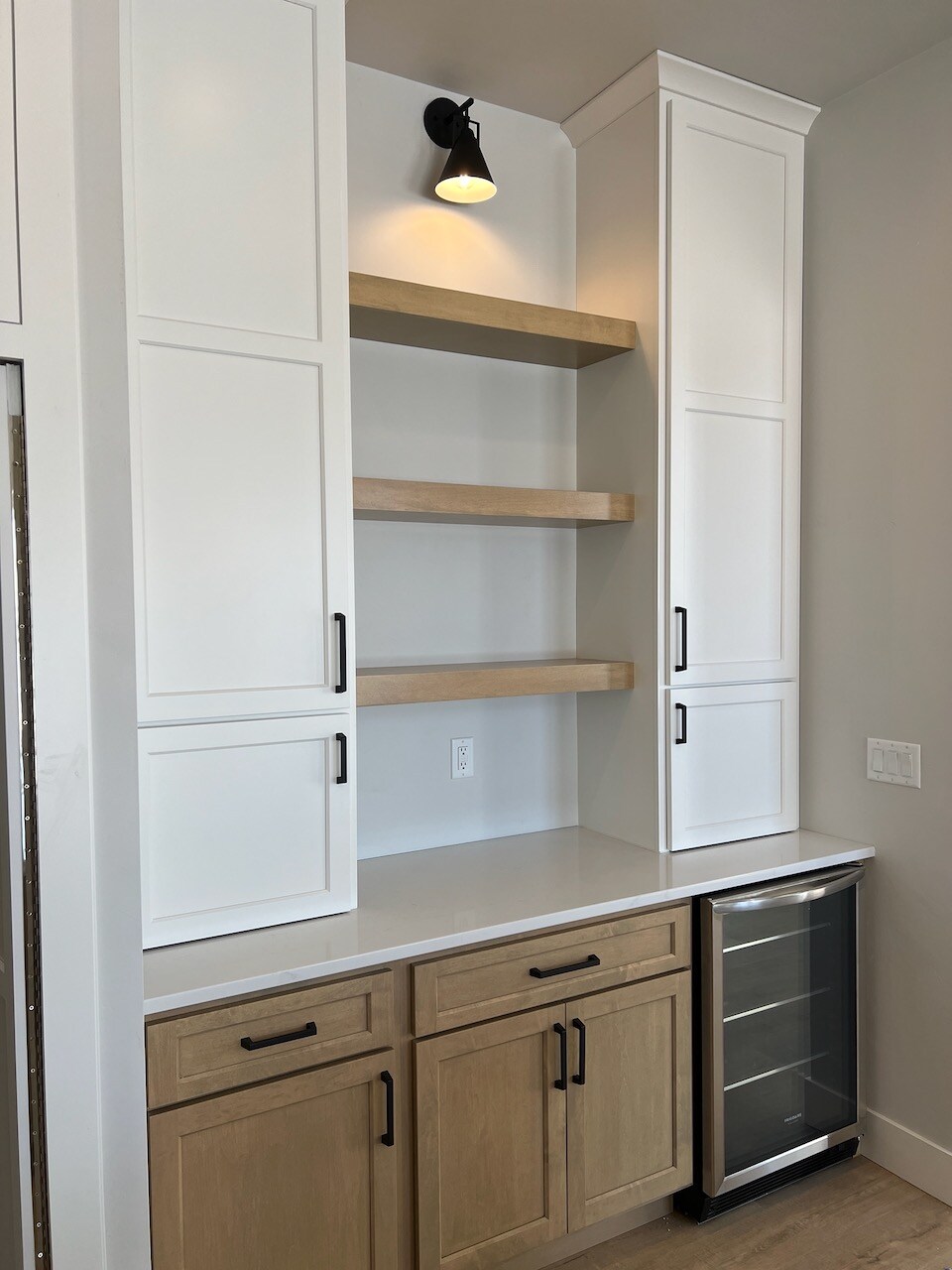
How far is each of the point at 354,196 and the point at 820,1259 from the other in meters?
2.91

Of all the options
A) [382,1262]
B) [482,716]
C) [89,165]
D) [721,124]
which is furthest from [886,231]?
[382,1262]

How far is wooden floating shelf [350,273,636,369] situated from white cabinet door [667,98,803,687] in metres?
0.22

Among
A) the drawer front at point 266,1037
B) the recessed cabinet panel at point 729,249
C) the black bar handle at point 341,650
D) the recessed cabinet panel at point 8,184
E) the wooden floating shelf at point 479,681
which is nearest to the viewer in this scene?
the recessed cabinet panel at point 8,184

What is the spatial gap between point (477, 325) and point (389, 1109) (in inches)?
71.4

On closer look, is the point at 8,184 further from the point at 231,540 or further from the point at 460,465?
the point at 460,465

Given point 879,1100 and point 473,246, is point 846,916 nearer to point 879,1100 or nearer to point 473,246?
point 879,1100

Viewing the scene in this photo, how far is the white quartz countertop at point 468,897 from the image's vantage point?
1801 millimetres

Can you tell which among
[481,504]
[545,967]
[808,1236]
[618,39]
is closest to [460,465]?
[481,504]

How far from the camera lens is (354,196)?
2504 mm

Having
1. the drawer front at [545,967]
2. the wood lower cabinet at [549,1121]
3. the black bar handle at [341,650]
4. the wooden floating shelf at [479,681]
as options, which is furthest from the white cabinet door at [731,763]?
the black bar handle at [341,650]

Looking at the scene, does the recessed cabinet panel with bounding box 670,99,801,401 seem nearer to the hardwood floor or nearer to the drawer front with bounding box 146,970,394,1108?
the drawer front with bounding box 146,970,394,1108

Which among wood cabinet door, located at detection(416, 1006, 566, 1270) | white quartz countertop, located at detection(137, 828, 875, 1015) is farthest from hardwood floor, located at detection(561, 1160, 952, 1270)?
white quartz countertop, located at detection(137, 828, 875, 1015)

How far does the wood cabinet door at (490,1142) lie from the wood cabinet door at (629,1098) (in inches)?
2.3

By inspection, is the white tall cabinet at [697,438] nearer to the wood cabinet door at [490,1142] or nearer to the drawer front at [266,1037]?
the wood cabinet door at [490,1142]
